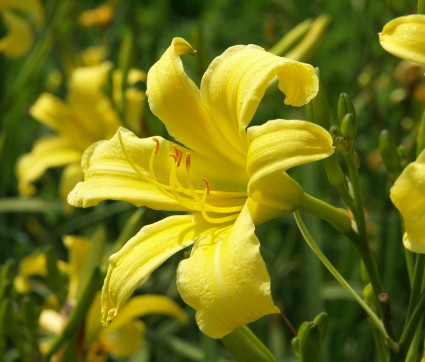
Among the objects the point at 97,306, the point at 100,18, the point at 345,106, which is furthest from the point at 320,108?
the point at 100,18

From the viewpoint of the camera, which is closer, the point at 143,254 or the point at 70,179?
the point at 143,254

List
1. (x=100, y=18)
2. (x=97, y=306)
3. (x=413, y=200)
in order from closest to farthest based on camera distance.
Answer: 1. (x=413, y=200)
2. (x=97, y=306)
3. (x=100, y=18)

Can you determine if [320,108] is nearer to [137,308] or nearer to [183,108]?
[183,108]

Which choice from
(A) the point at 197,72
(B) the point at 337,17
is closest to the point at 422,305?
(A) the point at 197,72

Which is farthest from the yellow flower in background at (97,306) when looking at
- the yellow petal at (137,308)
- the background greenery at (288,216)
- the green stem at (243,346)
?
the green stem at (243,346)

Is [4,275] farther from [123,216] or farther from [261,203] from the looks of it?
[123,216]

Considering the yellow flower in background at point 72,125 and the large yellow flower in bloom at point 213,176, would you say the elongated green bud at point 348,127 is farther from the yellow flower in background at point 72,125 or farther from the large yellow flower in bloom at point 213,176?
the yellow flower in background at point 72,125

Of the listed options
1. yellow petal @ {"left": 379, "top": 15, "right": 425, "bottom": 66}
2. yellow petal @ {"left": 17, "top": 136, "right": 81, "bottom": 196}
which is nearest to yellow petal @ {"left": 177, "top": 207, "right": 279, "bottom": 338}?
yellow petal @ {"left": 379, "top": 15, "right": 425, "bottom": 66}
